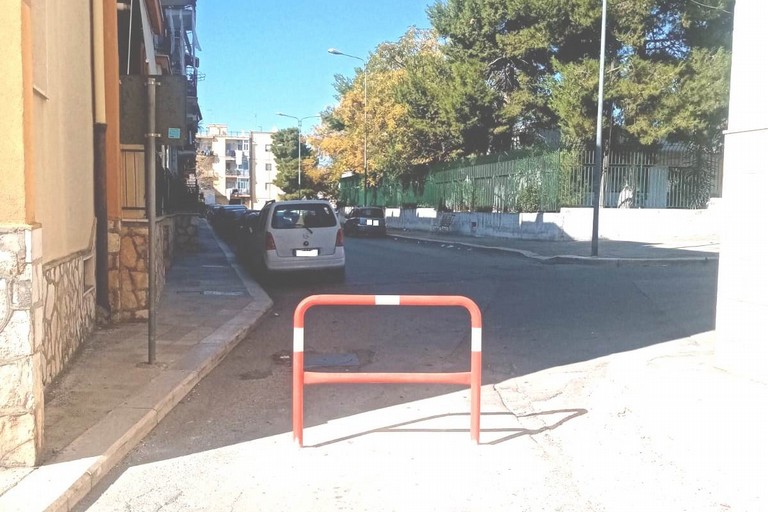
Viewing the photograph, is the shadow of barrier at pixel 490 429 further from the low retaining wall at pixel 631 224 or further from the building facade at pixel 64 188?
the low retaining wall at pixel 631 224

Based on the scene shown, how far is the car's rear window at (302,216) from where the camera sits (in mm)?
14117

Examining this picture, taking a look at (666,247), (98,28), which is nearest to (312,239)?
(98,28)

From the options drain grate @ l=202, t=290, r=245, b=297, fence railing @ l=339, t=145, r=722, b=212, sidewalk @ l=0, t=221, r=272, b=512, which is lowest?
drain grate @ l=202, t=290, r=245, b=297

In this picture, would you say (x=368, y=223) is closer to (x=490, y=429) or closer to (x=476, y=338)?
(x=490, y=429)

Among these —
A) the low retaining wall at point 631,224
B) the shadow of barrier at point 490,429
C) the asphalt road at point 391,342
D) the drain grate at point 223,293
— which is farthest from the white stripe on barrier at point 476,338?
the low retaining wall at point 631,224

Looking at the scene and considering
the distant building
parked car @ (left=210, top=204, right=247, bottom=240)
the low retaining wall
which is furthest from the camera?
the distant building

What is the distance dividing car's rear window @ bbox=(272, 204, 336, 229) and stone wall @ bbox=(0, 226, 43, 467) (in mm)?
9892

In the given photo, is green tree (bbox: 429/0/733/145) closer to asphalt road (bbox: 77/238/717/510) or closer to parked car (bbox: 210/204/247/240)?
asphalt road (bbox: 77/238/717/510)

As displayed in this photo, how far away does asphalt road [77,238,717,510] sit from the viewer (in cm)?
464

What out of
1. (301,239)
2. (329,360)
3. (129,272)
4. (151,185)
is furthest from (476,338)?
(301,239)

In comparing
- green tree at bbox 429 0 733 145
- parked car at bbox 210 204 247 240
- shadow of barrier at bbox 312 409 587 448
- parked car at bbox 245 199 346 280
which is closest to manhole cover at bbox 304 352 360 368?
shadow of barrier at bbox 312 409 587 448

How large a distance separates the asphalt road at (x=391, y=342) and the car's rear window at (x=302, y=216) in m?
1.23

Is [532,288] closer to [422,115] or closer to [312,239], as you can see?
[312,239]

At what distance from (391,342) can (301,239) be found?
5990 millimetres
